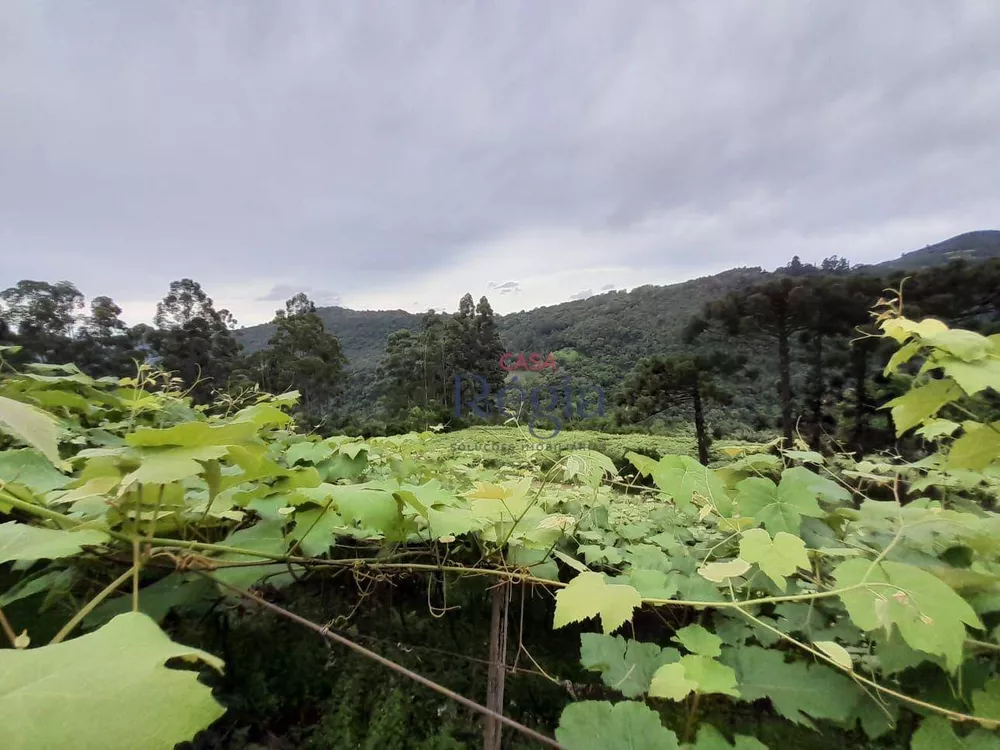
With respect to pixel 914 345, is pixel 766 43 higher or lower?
higher

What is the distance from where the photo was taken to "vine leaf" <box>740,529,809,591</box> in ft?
1.85

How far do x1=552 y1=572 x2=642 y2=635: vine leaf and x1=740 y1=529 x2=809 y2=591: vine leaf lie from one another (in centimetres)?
17

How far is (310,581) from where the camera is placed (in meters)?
0.78

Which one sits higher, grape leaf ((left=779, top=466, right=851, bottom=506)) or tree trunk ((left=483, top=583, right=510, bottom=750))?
grape leaf ((left=779, top=466, right=851, bottom=506))

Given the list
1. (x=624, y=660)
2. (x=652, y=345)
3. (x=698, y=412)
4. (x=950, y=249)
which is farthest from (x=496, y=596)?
(x=652, y=345)

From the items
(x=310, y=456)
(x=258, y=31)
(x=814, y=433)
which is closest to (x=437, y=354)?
(x=814, y=433)

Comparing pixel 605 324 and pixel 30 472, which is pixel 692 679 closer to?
pixel 30 472

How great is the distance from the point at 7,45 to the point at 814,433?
33.4ft

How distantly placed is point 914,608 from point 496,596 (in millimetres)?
556

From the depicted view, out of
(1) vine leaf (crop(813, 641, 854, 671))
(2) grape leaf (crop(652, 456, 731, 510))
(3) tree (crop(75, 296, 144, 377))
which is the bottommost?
(1) vine leaf (crop(813, 641, 854, 671))

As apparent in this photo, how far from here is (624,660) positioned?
0.58m

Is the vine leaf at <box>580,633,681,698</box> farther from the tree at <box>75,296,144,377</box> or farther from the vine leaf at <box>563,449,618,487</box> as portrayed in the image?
the tree at <box>75,296,144,377</box>

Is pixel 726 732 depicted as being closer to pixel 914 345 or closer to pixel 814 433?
pixel 914 345

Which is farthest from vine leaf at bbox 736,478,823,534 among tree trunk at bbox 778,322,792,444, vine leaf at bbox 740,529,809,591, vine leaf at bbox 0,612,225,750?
tree trunk at bbox 778,322,792,444
